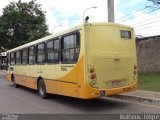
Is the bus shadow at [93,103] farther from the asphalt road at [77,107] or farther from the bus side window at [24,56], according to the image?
the bus side window at [24,56]

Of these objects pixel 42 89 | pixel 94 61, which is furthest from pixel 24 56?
pixel 94 61

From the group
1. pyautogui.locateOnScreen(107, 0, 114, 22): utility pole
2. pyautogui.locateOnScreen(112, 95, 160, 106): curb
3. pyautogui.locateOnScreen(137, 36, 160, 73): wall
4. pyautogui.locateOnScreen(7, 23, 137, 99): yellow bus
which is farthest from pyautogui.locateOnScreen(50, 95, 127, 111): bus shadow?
pyautogui.locateOnScreen(137, 36, 160, 73): wall

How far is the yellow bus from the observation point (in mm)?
10594

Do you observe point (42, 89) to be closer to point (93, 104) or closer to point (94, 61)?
point (93, 104)

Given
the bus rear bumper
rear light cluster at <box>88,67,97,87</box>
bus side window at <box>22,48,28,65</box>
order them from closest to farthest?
1. the bus rear bumper
2. rear light cluster at <box>88,67,97,87</box>
3. bus side window at <box>22,48,28,65</box>

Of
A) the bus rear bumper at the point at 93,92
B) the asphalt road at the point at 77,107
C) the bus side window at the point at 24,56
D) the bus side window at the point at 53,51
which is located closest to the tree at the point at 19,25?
the bus side window at the point at 24,56

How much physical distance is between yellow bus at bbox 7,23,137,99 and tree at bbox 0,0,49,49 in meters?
23.1

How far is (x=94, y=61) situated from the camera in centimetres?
1066

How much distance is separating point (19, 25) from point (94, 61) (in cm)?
2640

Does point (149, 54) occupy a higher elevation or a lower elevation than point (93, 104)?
higher

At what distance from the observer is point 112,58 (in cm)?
1102

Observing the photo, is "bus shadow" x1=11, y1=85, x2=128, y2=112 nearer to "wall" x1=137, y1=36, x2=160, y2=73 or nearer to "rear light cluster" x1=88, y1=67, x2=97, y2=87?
A: "rear light cluster" x1=88, y1=67, x2=97, y2=87

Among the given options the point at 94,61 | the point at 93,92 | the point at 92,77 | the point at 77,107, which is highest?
the point at 94,61

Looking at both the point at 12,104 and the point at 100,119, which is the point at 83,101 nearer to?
the point at 12,104
